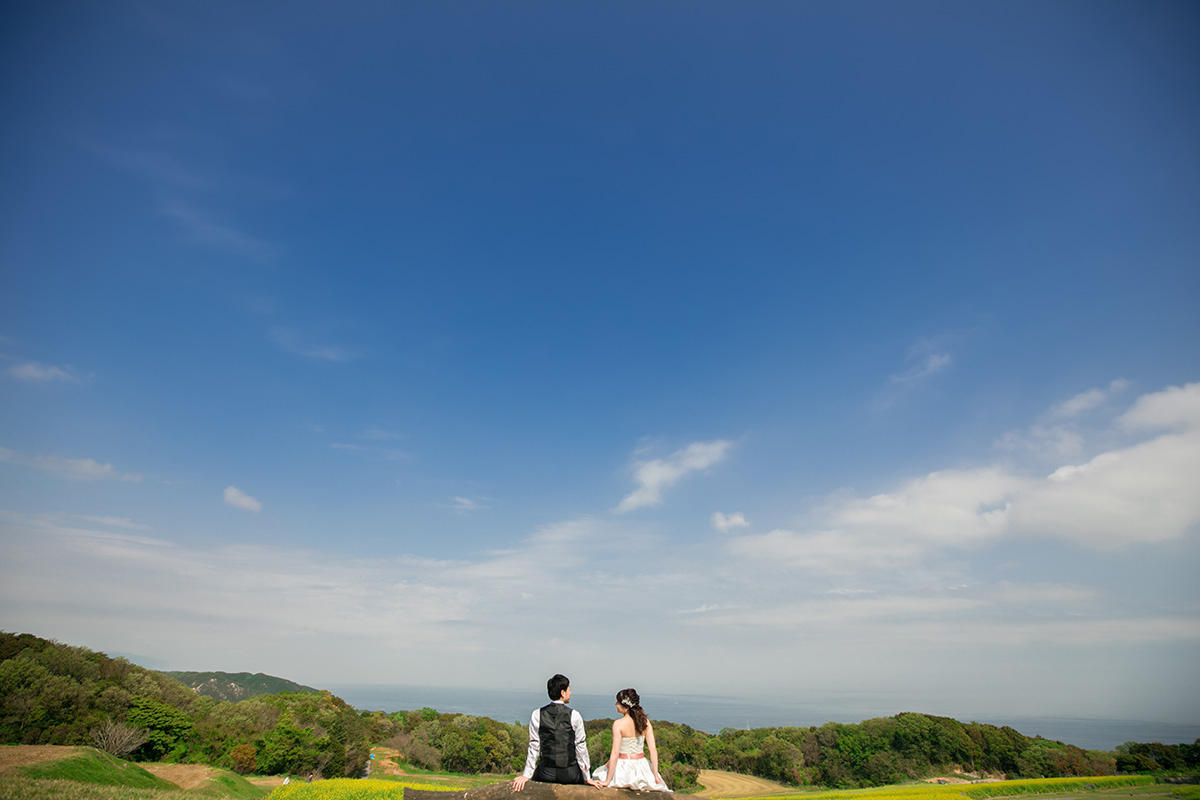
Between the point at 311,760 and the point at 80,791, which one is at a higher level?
the point at 80,791

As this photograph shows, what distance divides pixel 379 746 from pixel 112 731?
40113 mm

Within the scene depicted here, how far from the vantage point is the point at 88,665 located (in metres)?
51.7

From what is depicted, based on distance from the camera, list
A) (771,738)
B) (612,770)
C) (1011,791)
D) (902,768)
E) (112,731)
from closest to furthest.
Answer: (612,770)
(1011,791)
(112,731)
(902,768)
(771,738)

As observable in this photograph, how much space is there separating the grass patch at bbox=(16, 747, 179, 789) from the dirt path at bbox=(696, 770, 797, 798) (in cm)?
5486

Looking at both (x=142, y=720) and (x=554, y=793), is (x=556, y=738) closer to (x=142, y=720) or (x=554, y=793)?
(x=554, y=793)

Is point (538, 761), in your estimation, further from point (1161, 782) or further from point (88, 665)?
point (88, 665)

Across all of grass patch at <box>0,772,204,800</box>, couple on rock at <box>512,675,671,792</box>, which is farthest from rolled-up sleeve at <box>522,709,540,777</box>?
grass patch at <box>0,772,204,800</box>

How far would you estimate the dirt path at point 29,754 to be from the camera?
79.5 feet

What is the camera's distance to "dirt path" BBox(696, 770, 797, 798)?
62409 millimetres

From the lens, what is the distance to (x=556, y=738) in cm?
627

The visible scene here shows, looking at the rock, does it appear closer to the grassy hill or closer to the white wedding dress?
the white wedding dress

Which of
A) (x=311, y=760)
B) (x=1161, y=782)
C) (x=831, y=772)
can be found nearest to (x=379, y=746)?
(x=311, y=760)

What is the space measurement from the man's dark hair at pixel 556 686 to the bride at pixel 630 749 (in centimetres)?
88

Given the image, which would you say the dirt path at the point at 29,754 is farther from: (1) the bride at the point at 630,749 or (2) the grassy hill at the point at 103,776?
(1) the bride at the point at 630,749
